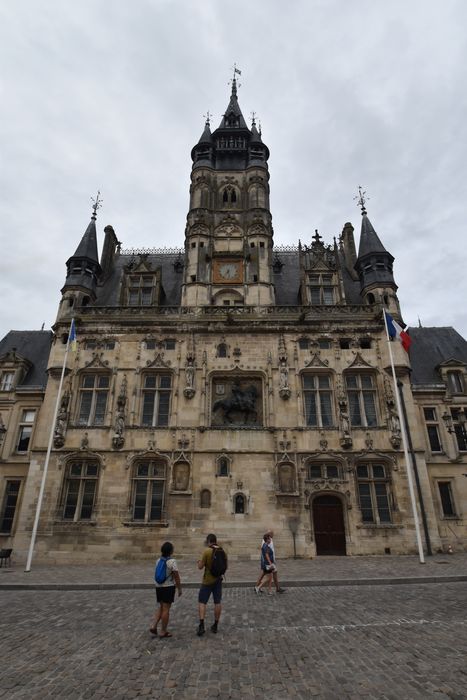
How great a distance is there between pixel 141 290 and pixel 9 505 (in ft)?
46.2

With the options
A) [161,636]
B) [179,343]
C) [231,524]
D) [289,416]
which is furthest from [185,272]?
[161,636]

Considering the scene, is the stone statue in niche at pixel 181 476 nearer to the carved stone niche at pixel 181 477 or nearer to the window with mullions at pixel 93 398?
the carved stone niche at pixel 181 477

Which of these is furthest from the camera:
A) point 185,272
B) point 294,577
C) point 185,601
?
point 185,272

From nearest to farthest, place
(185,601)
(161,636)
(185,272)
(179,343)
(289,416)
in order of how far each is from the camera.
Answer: (161,636), (185,601), (289,416), (179,343), (185,272)

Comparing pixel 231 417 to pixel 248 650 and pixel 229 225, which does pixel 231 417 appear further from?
pixel 248 650

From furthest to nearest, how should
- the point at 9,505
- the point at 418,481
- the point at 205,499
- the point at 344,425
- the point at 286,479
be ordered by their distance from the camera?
the point at 9,505 < the point at 344,425 < the point at 286,479 < the point at 418,481 < the point at 205,499

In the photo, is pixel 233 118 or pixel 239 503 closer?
pixel 239 503

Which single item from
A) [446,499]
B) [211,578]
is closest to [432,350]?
[446,499]

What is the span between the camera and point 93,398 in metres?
20.9

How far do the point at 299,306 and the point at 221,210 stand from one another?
33.2 feet

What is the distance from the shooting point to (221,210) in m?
27.7

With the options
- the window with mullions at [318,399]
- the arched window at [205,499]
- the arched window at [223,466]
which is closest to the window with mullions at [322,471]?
the window with mullions at [318,399]

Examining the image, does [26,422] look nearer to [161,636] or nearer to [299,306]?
[299,306]

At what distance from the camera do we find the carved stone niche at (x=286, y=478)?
18.8 m
